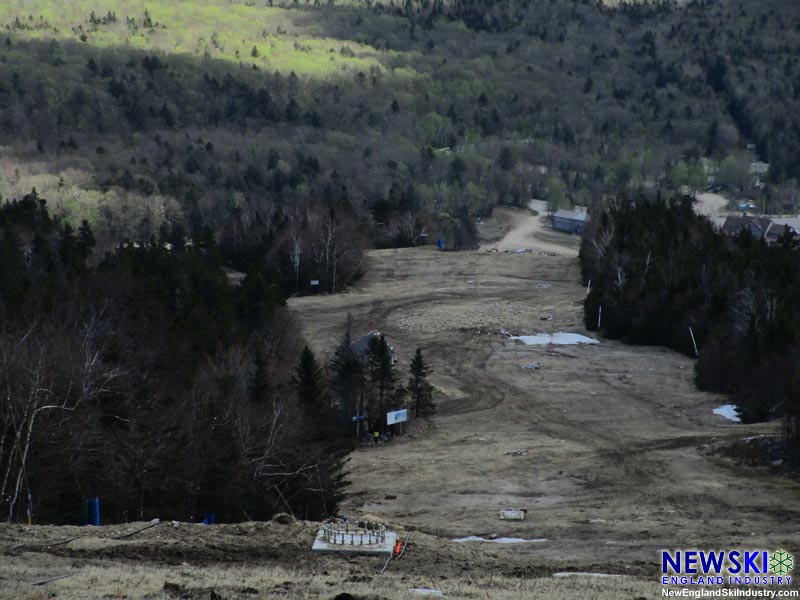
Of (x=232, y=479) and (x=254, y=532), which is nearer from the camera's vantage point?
(x=254, y=532)

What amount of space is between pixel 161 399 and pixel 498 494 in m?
9.69

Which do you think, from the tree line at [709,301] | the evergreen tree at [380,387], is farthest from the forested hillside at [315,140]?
the evergreen tree at [380,387]

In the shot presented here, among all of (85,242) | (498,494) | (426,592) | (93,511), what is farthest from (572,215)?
(426,592)

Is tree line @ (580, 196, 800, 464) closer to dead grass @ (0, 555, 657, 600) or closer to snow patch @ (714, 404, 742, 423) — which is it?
snow patch @ (714, 404, 742, 423)

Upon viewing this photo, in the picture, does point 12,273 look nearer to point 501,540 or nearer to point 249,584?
point 501,540

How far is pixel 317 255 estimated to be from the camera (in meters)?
75.1

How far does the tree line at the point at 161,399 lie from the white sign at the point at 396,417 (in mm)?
706

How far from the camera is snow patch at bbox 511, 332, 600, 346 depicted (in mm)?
58506

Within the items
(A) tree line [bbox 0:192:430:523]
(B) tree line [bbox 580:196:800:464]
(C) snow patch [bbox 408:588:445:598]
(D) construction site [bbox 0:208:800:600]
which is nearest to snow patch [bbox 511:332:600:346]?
(D) construction site [bbox 0:208:800:600]

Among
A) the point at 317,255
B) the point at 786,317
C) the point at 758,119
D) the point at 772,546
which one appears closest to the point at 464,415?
the point at 786,317

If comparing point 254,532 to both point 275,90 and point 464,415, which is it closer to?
point 464,415

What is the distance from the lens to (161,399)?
3394 cm

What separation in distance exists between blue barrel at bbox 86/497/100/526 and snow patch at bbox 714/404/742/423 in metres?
25.7

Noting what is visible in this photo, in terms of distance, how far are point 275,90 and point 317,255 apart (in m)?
105
